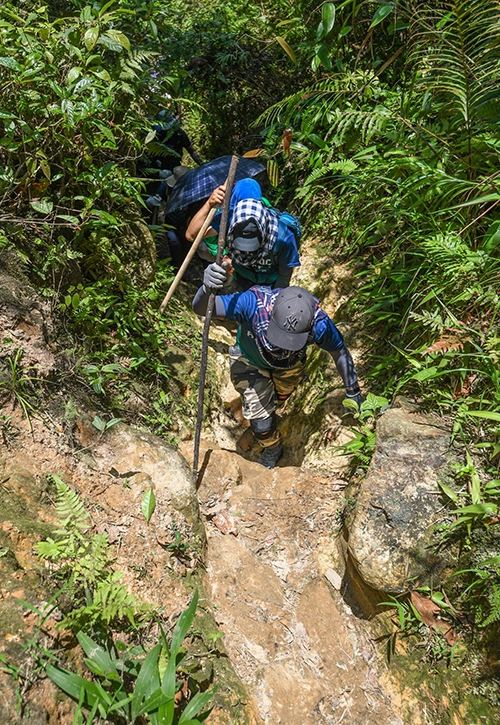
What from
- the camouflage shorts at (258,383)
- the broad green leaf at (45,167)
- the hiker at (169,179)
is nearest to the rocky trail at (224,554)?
the broad green leaf at (45,167)

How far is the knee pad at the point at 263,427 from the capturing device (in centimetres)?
441

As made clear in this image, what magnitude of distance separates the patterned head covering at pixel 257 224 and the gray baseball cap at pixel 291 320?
0.77 meters

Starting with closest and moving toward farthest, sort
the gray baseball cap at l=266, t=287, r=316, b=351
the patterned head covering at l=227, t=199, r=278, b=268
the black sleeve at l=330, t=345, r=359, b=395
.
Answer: the gray baseball cap at l=266, t=287, r=316, b=351, the black sleeve at l=330, t=345, r=359, b=395, the patterned head covering at l=227, t=199, r=278, b=268

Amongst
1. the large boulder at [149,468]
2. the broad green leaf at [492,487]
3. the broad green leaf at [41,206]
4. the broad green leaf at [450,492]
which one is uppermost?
the broad green leaf at [41,206]

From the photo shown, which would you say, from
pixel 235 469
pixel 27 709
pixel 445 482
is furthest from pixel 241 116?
pixel 27 709

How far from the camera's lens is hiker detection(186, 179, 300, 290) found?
3736 millimetres

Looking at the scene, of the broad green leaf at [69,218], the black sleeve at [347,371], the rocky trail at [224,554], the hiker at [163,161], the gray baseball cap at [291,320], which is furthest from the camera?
the hiker at [163,161]

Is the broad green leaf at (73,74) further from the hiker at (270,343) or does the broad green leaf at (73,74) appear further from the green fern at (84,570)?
the green fern at (84,570)

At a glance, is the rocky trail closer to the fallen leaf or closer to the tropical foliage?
the fallen leaf

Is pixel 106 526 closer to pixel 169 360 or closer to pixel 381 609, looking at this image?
pixel 381 609

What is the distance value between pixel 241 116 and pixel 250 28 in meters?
1.32

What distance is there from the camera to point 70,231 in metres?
3.48

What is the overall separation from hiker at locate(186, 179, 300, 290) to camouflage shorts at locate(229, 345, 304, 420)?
0.79m

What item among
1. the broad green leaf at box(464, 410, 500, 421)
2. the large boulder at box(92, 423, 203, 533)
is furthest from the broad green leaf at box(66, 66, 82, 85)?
the broad green leaf at box(464, 410, 500, 421)
